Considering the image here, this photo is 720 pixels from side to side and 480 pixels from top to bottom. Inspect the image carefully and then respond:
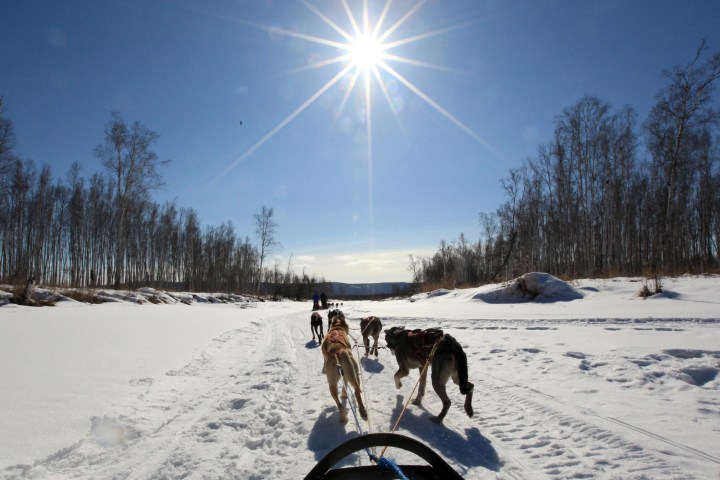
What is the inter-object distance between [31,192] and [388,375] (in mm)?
46607

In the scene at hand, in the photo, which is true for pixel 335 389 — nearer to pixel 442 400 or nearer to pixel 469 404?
pixel 442 400

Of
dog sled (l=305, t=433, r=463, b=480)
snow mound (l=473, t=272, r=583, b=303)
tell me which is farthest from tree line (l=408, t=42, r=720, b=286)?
dog sled (l=305, t=433, r=463, b=480)

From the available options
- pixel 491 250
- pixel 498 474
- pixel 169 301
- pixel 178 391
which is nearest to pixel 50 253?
pixel 169 301

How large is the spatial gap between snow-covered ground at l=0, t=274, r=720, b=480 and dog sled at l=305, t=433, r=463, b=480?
5.77 ft

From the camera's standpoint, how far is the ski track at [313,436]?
2887 millimetres

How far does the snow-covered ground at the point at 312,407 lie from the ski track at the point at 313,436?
19 mm

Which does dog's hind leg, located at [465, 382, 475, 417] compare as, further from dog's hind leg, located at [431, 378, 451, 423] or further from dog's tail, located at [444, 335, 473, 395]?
dog's hind leg, located at [431, 378, 451, 423]

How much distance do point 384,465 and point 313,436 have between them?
2633 mm

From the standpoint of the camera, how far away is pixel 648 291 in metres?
13.8

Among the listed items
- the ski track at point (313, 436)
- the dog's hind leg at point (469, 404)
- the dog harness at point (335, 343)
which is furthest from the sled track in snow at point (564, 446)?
the dog harness at point (335, 343)

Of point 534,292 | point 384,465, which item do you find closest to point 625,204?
point 534,292

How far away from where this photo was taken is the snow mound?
56.2ft

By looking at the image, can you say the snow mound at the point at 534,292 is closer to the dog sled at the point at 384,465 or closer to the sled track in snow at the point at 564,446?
the sled track in snow at the point at 564,446

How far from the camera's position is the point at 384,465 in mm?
1498
